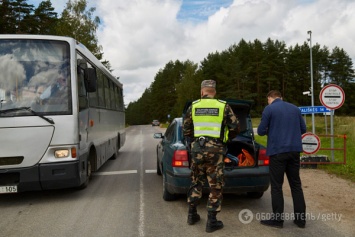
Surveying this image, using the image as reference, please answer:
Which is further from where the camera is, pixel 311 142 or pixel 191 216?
pixel 311 142

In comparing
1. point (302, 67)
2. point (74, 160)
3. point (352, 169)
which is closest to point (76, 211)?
point (74, 160)

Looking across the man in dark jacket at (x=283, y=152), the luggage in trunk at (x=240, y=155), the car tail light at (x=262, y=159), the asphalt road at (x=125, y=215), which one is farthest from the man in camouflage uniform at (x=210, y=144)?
the car tail light at (x=262, y=159)

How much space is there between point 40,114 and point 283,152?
422 cm

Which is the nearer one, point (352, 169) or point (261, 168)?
point (261, 168)

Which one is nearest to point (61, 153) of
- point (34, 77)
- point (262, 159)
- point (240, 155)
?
point (34, 77)

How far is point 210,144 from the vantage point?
4.79 metres

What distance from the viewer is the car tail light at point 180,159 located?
18.7 ft

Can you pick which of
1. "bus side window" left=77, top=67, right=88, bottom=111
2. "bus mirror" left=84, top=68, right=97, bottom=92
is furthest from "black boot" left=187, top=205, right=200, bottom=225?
"bus mirror" left=84, top=68, right=97, bottom=92

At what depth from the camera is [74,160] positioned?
638cm

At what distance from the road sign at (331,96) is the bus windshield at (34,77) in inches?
286

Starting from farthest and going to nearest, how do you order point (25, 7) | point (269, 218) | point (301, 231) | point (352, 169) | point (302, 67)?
point (302, 67) → point (25, 7) → point (352, 169) → point (269, 218) → point (301, 231)

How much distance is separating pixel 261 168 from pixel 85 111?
3726 millimetres

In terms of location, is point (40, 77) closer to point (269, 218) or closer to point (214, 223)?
point (214, 223)

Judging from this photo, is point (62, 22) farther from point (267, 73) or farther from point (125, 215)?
point (267, 73)
